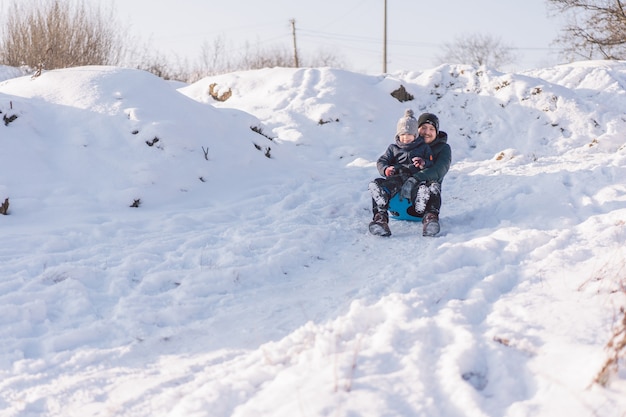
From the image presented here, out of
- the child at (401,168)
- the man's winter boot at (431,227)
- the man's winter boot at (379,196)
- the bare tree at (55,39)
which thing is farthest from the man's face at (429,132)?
the bare tree at (55,39)

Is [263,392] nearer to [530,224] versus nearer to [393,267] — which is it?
[393,267]

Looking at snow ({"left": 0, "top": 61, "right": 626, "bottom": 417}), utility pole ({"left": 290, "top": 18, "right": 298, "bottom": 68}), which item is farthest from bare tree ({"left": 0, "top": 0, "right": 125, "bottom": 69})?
utility pole ({"left": 290, "top": 18, "right": 298, "bottom": 68})

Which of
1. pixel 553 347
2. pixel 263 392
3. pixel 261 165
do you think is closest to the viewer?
pixel 263 392

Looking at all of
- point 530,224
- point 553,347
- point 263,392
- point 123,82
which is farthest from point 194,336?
point 123,82

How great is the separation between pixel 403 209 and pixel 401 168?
42 cm

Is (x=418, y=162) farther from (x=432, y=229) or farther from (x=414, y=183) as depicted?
(x=432, y=229)

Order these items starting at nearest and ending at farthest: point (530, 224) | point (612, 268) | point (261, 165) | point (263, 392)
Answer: point (263, 392), point (612, 268), point (530, 224), point (261, 165)

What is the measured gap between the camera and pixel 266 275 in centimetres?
392

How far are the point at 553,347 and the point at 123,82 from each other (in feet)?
22.2

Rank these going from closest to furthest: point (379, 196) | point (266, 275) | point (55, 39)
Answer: point (266, 275) → point (379, 196) → point (55, 39)

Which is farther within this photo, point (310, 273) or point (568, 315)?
point (310, 273)

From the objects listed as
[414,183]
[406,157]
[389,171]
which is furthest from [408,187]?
[406,157]

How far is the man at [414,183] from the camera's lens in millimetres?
4891

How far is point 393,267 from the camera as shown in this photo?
3.89 m
